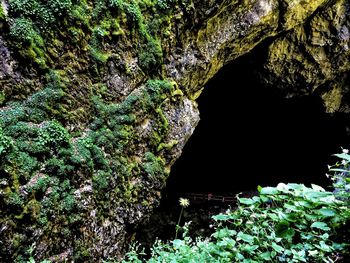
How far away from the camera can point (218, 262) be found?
72.1 inches

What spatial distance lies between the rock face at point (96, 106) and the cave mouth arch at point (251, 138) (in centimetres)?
297

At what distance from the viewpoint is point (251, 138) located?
1120cm

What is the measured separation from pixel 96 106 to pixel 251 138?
8.25 meters

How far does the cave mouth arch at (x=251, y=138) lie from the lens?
9086mm

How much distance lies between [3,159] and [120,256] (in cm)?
210

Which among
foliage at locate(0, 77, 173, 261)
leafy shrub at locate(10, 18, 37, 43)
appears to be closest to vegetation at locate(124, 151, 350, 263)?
foliage at locate(0, 77, 173, 261)

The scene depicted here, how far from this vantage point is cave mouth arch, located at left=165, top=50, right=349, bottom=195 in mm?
9086

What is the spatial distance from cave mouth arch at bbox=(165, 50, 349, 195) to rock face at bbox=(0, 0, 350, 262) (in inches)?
117

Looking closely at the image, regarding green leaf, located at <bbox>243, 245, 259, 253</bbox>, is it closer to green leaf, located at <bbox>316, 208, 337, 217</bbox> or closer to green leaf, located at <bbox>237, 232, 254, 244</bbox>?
green leaf, located at <bbox>237, 232, 254, 244</bbox>

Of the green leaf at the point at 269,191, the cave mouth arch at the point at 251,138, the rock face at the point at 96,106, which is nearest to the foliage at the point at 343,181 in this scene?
the green leaf at the point at 269,191

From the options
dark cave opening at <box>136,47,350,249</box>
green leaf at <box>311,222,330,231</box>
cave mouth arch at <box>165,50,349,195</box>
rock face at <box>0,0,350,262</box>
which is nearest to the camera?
green leaf at <box>311,222,330,231</box>

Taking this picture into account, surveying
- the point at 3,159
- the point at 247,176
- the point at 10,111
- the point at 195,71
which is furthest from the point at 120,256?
the point at 247,176

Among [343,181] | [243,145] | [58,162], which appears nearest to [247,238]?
[343,181]

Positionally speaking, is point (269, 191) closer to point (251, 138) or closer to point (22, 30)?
point (22, 30)
